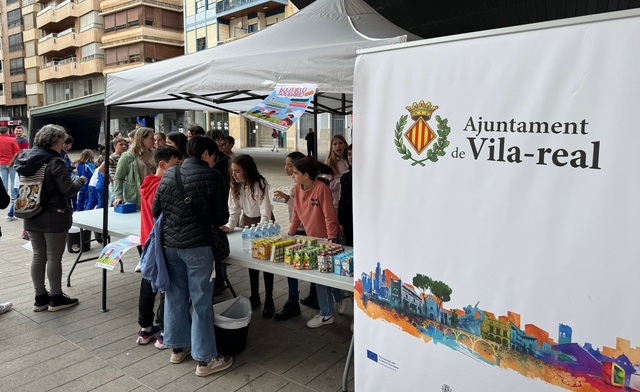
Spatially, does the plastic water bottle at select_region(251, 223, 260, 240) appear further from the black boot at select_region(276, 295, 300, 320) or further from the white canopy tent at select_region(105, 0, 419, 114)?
the white canopy tent at select_region(105, 0, 419, 114)

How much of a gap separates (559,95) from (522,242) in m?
0.61

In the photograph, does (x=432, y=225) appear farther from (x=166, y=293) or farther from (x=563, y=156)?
(x=166, y=293)

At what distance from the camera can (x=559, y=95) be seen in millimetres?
1812

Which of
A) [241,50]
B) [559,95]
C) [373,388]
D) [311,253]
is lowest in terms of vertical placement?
[373,388]

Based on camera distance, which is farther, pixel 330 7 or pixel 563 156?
pixel 330 7

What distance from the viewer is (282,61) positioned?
3.33 meters

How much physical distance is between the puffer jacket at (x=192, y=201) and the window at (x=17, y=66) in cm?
5581

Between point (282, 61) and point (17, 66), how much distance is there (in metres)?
56.9

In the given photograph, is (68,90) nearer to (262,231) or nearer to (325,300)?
(262,231)

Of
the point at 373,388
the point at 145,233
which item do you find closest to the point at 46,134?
the point at 145,233

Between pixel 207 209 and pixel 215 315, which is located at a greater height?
pixel 207 209

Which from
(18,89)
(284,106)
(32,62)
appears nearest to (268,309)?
(284,106)

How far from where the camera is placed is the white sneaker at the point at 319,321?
404 cm

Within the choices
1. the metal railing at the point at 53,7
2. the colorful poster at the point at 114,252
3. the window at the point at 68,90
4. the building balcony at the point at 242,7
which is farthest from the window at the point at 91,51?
the colorful poster at the point at 114,252
